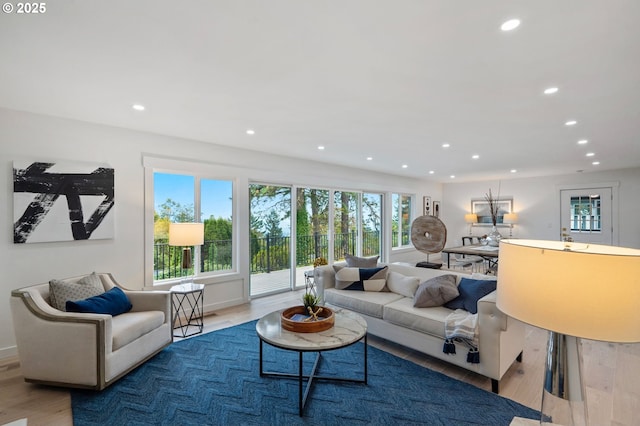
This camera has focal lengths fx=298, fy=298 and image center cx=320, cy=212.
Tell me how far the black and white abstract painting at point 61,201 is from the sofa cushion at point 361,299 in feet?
9.13

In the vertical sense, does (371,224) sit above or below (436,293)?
above

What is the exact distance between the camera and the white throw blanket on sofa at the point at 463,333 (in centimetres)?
247

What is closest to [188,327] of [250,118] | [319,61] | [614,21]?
[250,118]

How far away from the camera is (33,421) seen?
2086 millimetres

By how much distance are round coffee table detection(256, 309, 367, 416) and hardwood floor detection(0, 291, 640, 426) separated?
84 centimetres

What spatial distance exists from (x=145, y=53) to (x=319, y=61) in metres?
1.17

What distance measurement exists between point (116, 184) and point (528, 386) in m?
4.70

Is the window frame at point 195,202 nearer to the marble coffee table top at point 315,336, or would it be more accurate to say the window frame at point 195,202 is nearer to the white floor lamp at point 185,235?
the white floor lamp at point 185,235

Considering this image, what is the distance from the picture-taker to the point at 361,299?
137 inches

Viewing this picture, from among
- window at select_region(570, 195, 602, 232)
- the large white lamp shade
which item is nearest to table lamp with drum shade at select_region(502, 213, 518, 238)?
window at select_region(570, 195, 602, 232)

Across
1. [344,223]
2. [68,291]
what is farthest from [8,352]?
[344,223]

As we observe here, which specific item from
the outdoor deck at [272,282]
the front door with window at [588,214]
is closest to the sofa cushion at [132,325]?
the outdoor deck at [272,282]

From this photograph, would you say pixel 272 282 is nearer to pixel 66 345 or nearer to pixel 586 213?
pixel 66 345

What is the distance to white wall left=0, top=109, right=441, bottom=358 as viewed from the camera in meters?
2.97
